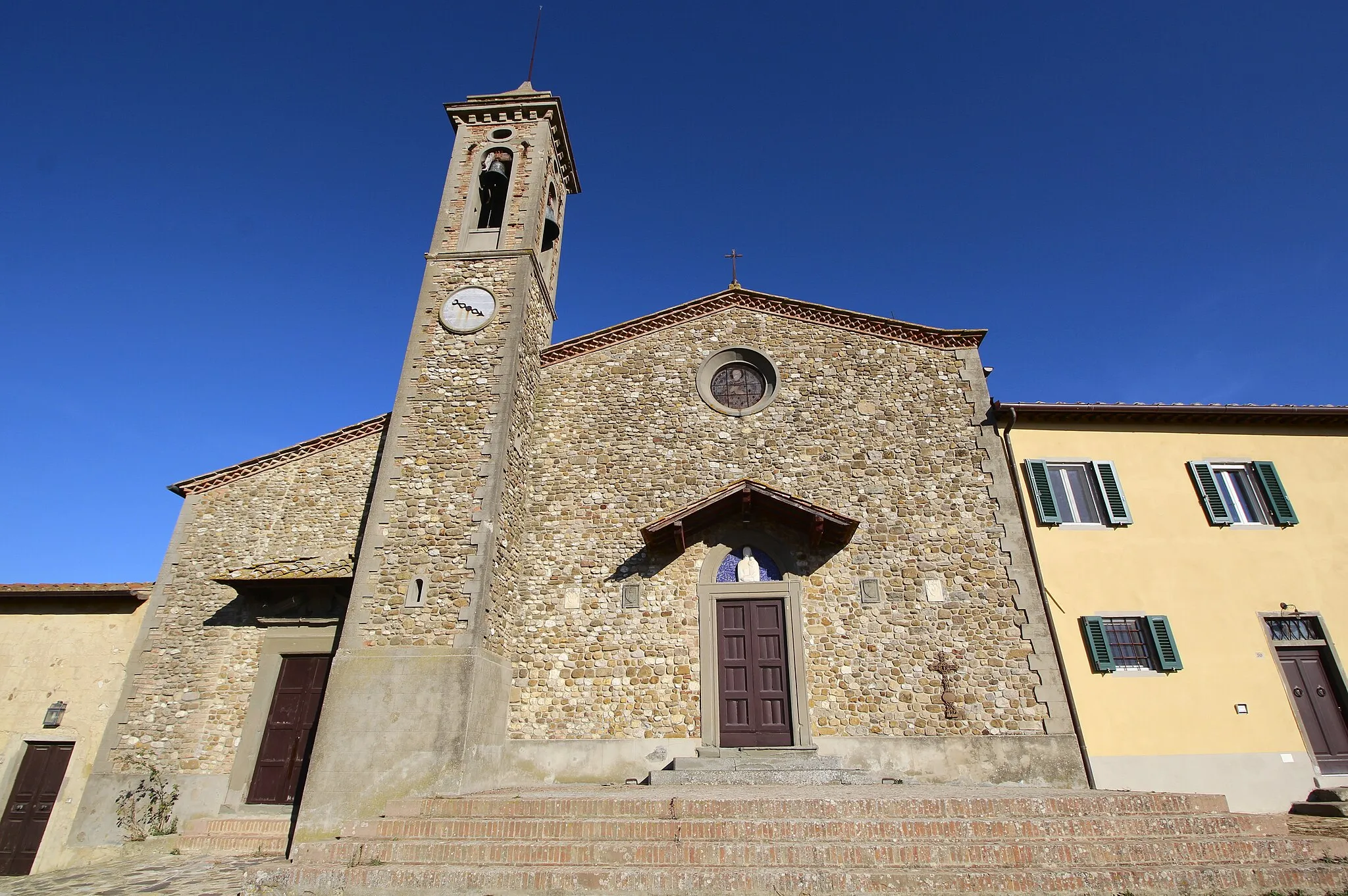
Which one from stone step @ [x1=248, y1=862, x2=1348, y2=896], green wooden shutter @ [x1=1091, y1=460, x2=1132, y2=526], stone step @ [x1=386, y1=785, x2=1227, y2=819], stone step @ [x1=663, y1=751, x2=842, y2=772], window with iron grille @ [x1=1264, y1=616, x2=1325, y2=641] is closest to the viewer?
A: stone step @ [x1=248, y1=862, x2=1348, y2=896]

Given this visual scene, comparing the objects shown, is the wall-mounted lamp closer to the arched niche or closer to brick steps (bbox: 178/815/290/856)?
brick steps (bbox: 178/815/290/856)

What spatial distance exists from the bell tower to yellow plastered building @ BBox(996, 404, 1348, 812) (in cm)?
871

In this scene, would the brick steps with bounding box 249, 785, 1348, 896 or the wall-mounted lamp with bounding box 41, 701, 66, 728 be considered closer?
the brick steps with bounding box 249, 785, 1348, 896

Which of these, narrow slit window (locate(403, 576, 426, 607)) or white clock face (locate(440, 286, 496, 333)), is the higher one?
white clock face (locate(440, 286, 496, 333))

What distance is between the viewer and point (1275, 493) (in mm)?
11000

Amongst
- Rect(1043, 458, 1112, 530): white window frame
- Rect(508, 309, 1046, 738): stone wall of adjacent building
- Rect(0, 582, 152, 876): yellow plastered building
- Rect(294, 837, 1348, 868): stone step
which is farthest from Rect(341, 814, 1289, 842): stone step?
Rect(0, 582, 152, 876): yellow plastered building

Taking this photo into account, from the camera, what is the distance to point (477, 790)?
8.79 metres

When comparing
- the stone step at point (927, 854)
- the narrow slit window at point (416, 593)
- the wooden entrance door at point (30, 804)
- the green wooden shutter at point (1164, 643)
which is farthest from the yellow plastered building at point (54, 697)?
the green wooden shutter at point (1164, 643)

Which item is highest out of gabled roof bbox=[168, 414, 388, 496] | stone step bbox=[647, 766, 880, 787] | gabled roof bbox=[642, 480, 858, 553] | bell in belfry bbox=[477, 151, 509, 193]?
bell in belfry bbox=[477, 151, 509, 193]

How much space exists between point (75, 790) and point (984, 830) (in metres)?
12.8

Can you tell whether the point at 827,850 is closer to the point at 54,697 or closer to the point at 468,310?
the point at 468,310

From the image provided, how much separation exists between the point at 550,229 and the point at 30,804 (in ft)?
44.2

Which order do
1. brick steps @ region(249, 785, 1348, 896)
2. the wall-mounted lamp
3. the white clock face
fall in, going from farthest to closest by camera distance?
the white clock face, the wall-mounted lamp, brick steps @ region(249, 785, 1348, 896)

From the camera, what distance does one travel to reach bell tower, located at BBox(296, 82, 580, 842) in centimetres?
855
